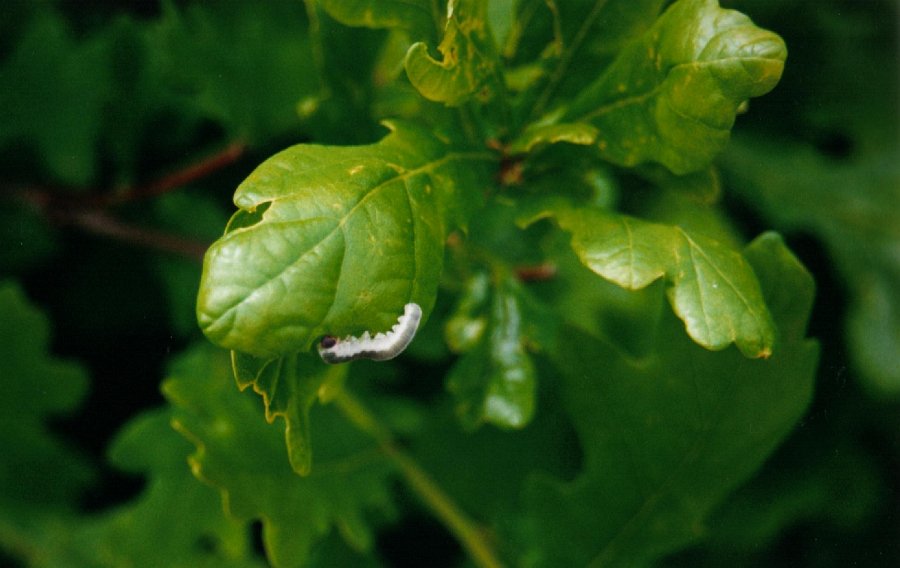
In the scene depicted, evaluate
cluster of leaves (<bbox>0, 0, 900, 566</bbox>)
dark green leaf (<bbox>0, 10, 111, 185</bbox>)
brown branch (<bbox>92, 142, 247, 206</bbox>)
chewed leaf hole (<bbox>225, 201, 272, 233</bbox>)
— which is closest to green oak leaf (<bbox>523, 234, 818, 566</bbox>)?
cluster of leaves (<bbox>0, 0, 900, 566</bbox>)

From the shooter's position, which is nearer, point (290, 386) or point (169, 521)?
point (290, 386)

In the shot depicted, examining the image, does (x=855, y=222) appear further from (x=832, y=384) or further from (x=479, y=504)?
(x=479, y=504)

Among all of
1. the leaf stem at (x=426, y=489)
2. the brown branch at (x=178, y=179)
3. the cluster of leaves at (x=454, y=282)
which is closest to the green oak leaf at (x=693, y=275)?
the cluster of leaves at (x=454, y=282)

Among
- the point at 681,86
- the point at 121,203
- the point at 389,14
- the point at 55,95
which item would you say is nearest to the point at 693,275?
the point at 681,86

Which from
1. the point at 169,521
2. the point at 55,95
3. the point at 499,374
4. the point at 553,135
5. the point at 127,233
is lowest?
the point at 169,521

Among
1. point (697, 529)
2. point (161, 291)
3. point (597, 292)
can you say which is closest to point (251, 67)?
point (161, 291)

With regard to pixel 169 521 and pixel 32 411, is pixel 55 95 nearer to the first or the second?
pixel 32 411
